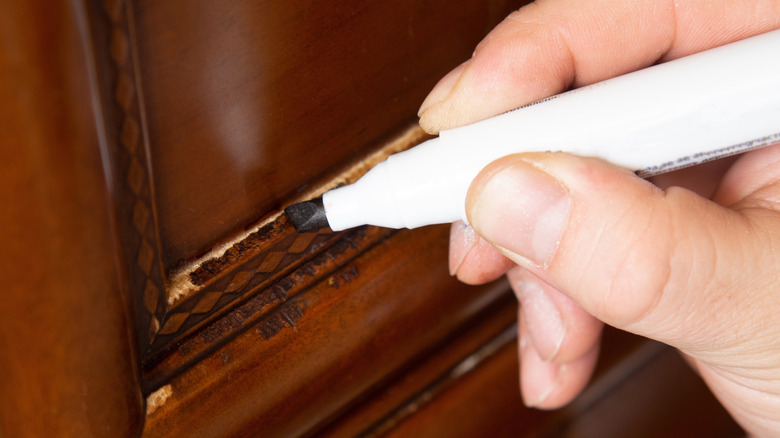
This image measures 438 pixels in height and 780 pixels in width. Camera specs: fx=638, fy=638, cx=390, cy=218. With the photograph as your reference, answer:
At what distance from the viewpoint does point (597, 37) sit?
314 mm

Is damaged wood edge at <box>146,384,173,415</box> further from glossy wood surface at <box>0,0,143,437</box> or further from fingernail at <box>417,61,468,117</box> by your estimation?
fingernail at <box>417,61,468,117</box>

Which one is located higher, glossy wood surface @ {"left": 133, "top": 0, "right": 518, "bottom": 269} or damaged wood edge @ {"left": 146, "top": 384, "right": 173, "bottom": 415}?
glossy wood surface @ {"left": 133, "top": 0, "right": 518, "bottom": 269}

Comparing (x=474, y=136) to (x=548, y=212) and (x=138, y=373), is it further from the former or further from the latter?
(x=138, y=373)

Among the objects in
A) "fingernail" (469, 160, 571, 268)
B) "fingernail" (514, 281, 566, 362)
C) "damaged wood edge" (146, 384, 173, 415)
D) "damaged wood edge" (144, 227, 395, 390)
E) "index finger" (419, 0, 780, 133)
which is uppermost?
"index finger" (419, 0, 780, 133)

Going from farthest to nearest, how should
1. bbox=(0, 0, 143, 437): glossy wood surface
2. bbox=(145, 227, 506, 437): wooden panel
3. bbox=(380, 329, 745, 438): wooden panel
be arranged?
bbox=(380, 329, 745, 438): wooden panel → bbox=(145, 227, 506, 437): wooden panel → bbox=(0, 0, 143, 437): glossy wood surface

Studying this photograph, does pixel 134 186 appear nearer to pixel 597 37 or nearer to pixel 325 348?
pixel 325 348

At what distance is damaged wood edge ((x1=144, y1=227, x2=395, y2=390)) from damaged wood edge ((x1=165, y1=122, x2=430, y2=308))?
0.02 meters

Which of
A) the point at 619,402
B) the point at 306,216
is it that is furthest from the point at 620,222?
the point at 619,402

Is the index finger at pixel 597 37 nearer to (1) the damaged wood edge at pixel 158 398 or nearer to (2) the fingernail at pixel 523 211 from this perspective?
(2) the fingernail at pixel 523 211

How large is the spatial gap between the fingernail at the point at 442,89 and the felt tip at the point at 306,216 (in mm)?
60

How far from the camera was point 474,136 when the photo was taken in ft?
0.78

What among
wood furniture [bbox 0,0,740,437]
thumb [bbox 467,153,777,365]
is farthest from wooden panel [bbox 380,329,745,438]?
thumb [bbox 467,153,777,365]

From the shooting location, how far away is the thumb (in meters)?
0.23

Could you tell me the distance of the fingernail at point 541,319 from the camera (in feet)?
1.20
